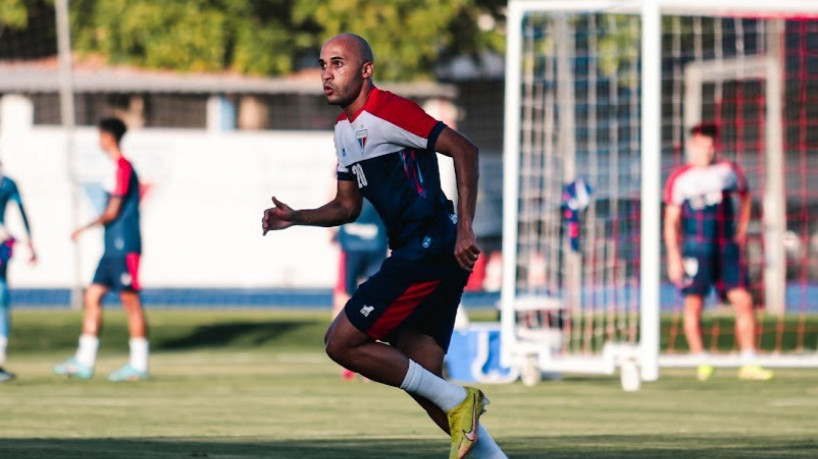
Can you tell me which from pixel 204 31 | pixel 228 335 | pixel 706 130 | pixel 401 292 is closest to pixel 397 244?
pixel 401 292

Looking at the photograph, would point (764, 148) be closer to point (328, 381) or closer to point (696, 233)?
point (696, 233)

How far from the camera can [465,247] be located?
7074 millimetres

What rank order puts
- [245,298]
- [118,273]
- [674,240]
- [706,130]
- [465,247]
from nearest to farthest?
1. [465,247]
2. [118,273]
3. [674,240]
4. [706,130]
5. [245,298]

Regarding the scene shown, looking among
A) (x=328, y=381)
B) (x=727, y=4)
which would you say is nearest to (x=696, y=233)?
(x=727, y=4)

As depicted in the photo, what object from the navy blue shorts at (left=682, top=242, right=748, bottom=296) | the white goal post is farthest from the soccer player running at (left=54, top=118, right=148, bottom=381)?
the navy blue shorts at (left=682, top=242, right=748, bottom=296)

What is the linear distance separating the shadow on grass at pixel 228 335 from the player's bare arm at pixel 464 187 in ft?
46.6

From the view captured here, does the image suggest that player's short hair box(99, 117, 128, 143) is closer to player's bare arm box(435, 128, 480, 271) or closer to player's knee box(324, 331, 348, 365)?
player's knee box(324, 331, 348, 365)

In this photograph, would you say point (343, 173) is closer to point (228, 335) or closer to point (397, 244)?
point (397, 244)

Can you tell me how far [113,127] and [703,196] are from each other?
5.25 m

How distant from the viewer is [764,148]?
2898 cm

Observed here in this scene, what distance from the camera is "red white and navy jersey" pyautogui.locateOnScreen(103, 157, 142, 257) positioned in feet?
51.0

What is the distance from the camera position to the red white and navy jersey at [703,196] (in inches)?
632

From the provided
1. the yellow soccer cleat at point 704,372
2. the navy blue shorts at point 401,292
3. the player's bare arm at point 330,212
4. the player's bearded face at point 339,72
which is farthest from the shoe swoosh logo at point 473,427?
the yellow soccer cleat at point 704,372

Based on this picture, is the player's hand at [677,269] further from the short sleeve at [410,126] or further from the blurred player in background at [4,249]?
the short sleeve at [410,126]
